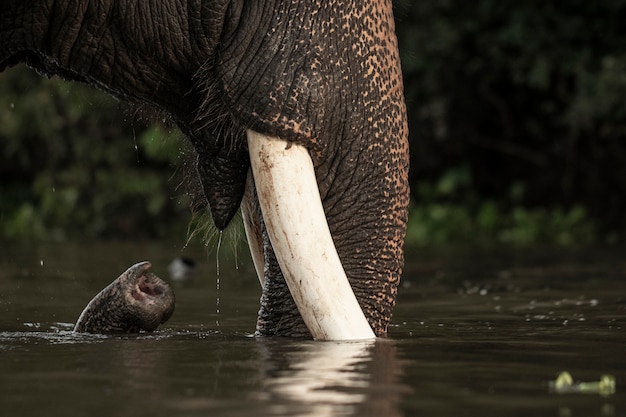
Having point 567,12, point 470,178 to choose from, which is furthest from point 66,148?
point 567,12

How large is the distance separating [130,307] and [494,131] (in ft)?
40.2

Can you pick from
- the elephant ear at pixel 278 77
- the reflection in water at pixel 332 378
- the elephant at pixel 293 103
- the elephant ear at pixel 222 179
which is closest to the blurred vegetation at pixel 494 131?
the elephant ear at pixel 222 179

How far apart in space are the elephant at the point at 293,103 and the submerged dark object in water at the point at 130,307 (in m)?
0.79

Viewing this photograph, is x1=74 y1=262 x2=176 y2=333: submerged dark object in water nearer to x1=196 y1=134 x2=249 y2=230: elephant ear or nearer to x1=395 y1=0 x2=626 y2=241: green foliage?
→ x1=196 y1=134 x2=249 y2=230: elephant ear

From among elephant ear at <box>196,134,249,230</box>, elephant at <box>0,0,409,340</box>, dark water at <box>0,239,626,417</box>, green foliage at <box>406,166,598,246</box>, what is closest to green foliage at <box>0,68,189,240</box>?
green foliage at <box>406,166,598,246</box>

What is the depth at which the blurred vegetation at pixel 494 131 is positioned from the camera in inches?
624

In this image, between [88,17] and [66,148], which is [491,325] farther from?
[66,148]

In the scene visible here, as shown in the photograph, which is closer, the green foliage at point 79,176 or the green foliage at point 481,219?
the green foliage at point 481,219

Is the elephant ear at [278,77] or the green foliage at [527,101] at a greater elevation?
the green foliage at [527,101]

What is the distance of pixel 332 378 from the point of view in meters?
4.26

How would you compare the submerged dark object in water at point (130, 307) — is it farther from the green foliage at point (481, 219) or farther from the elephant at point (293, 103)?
the green foliage at point (481, 219)

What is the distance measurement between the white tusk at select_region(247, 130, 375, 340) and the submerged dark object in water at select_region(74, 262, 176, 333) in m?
1.19

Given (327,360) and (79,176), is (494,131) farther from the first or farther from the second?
(327,360)

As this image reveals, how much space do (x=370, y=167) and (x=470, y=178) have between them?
12.6 m
